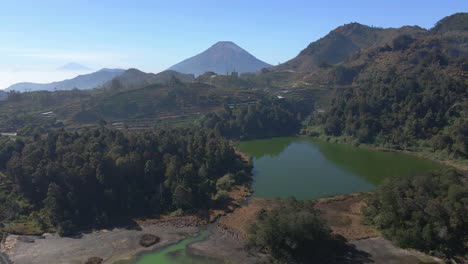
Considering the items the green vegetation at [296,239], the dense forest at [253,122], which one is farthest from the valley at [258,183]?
the dense forest at [253,122]

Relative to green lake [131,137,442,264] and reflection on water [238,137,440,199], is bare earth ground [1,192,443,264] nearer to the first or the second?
green lake [131,137,442,264]

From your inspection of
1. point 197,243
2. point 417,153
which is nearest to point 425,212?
point 197,243

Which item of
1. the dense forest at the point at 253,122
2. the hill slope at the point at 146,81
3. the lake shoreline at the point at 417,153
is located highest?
the hill slope at the point at 146,81

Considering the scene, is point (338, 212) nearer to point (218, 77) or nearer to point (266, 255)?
point (266, 255)

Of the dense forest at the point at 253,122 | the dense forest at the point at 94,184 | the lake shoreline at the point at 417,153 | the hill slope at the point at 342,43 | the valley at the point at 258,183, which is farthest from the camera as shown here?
the hill slope at the point at 342,43

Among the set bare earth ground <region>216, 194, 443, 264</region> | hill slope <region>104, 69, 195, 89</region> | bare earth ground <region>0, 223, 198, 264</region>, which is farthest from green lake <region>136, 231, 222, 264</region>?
hill slope <region>104, 69, 195, 89</region>

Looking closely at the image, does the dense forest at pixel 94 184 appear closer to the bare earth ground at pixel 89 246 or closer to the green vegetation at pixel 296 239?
the bare earth ground at pixel 89 246

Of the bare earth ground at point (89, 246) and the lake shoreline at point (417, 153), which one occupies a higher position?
the lake shoreline at point (417, 153)
